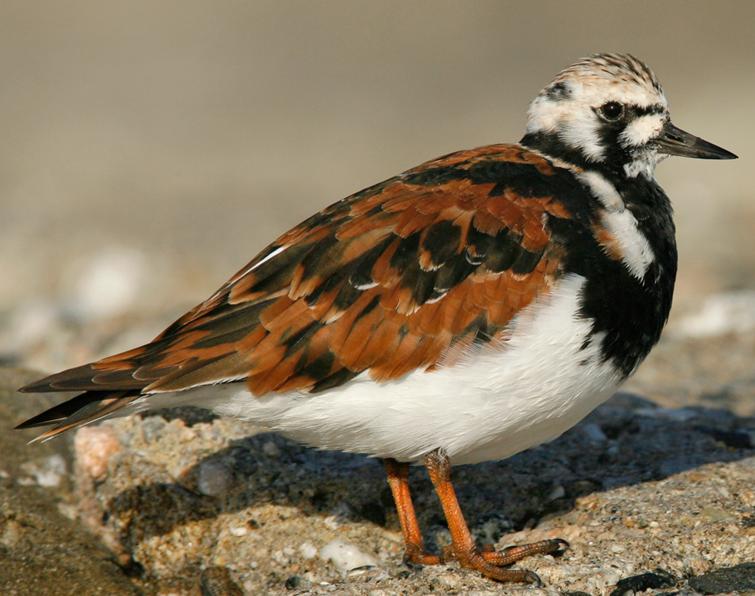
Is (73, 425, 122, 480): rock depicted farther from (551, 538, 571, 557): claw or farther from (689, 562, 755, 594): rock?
(689, 562, 755, 594): rock

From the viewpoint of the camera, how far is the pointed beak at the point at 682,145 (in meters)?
4.54

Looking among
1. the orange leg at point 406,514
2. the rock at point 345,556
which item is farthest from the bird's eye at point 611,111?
the rock at point 345,556

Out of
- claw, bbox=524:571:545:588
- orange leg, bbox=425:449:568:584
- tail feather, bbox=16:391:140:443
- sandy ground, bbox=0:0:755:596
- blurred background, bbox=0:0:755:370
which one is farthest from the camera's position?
blurred background, bbox=0:0:755:370

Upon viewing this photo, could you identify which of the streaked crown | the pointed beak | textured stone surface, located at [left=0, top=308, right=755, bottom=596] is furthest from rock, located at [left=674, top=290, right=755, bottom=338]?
the streaked crown

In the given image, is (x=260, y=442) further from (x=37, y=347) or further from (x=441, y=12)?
(x=441, y=12)

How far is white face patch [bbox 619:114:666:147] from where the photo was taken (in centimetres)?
450

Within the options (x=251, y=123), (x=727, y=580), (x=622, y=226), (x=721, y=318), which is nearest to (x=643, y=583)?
(x=727, y=580)

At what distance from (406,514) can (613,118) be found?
171 centimetres

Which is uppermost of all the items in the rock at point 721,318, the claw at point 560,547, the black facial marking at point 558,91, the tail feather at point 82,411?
the black facial marking at point 558,91

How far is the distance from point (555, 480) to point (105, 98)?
11.1 m

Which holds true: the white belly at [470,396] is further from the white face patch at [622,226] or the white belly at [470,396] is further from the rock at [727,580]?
the rock at [727,580]

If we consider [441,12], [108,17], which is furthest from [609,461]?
[108,17]

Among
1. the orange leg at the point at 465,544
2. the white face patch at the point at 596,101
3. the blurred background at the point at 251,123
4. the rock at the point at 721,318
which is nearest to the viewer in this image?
the orange leg at the point at 465,544

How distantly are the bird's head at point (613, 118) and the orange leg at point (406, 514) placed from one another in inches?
53.9
